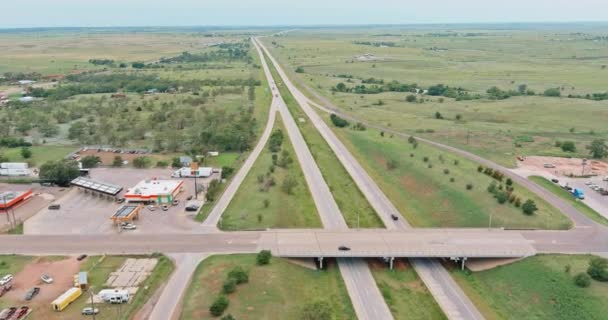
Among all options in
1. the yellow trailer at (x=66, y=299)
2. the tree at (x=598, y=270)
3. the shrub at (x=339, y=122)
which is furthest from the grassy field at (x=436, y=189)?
the yellow trailer at (x=66, y=299)

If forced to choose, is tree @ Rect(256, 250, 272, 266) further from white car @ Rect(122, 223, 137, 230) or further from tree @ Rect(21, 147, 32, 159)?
tree @ Rect(21, 147, 32, 159)

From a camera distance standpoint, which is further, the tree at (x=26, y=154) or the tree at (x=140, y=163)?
the tree at (x=26, y=154)

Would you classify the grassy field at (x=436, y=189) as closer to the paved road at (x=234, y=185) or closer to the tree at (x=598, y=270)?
the tree at (x=598, y=270)

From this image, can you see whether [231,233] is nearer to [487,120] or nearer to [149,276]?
[149,276]

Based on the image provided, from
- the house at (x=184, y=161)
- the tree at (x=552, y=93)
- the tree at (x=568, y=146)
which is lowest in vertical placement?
the house at (x=184, y=161)

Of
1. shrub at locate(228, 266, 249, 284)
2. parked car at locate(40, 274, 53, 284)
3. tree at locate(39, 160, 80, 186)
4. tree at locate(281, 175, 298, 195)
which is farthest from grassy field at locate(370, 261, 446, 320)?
tree at locate(39, 160, 80, 186)

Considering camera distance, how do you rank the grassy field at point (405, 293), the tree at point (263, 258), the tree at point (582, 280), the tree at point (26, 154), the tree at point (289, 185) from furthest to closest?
the tree at point (26, 154)
the tree at point (289, 185)
the tree at point (263, 258)
the tree at point (582, 280)
the grassy field at point (405, 293)

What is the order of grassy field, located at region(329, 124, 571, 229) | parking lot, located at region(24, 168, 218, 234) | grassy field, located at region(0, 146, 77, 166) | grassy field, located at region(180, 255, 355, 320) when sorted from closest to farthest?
grassy field, located at region(180, 255, 355, 320)
parking lot, located at region(24, 168, 218, 234)
grassy field, located at region(329, 124, 571, 229)
grassy field, located at region(0, 146, 77, 166)
